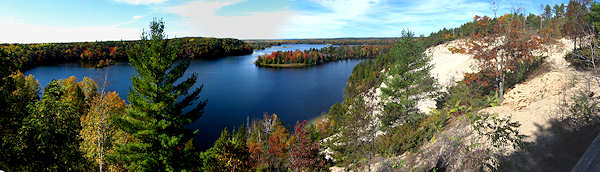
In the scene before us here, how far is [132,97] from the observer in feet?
36.2

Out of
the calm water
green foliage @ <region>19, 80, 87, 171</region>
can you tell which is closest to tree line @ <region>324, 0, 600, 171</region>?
green foliage @ <region>19, 80, 87, 171</region>

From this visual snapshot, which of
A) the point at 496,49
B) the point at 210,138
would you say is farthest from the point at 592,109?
the point at 210,138

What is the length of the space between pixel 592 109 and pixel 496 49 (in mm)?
5308

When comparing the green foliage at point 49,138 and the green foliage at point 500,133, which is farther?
the green foliage at point 49,138

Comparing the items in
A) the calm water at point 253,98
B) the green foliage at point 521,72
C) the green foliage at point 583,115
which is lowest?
the calm water at point 253,98

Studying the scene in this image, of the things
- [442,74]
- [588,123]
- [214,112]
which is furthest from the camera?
[214,112]

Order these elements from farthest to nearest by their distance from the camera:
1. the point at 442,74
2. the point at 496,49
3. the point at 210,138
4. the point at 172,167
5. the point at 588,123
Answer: the point at 442,74
the point at 210,138
the point at 496,49
the point at 172,167
the point at 588,123

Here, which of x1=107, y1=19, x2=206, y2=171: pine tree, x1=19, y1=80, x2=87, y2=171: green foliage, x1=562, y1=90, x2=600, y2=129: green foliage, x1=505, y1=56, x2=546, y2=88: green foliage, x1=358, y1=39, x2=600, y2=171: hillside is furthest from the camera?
x1=505, y1=56, x2=546, y2=88: green foliage

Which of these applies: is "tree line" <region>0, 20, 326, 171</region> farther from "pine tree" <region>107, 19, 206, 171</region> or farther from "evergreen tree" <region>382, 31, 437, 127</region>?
"evergreen tree" <region>382, 31, 437, 127</region>

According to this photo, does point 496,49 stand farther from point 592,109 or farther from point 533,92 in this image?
point 592,109

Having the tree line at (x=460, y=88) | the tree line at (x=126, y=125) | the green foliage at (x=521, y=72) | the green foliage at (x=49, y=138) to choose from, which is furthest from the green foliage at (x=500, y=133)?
the green foliage at (x=49, y=138)

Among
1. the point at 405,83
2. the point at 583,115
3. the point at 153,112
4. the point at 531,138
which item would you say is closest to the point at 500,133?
the point at 531,138

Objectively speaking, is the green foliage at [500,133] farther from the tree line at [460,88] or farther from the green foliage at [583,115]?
the green foliage at [583,115]

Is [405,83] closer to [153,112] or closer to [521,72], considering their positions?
[521,72]
